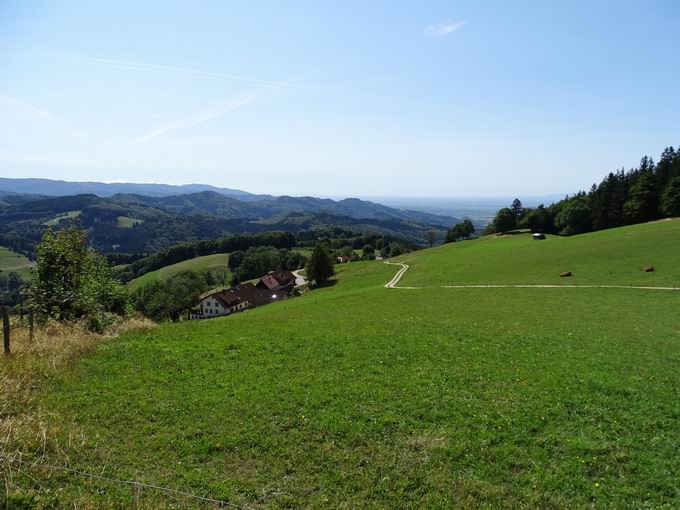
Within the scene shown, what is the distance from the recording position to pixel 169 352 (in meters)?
16.9

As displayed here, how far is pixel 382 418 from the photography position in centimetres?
1123

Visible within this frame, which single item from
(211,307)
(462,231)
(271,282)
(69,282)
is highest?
(462,231)

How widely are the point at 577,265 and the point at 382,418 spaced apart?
133 ft

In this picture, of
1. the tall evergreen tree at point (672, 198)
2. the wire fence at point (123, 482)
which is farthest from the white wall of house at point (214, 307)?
the wire fence at point (123, 482)

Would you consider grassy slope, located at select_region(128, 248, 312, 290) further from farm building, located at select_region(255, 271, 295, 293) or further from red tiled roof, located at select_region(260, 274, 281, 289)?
red tiled roof, located at select_region(260, 274, 281, 289)

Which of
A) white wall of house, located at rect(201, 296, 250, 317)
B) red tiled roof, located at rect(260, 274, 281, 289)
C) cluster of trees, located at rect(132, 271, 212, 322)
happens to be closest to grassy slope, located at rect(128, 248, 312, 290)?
cluster of trees, located at rect(132, 271, 212, 322)

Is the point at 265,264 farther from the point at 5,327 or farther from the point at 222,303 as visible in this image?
the point at 5,327

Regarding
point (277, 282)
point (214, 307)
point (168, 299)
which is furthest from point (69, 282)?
point (277, 282)

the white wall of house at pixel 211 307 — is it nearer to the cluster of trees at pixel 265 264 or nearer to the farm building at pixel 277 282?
the farm building at pixel 277 282

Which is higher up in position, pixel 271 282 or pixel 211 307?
pixel 271 282

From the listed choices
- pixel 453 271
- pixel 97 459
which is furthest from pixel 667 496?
pixel 453 271

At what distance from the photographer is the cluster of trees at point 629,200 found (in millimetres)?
71875

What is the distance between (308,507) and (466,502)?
325cm

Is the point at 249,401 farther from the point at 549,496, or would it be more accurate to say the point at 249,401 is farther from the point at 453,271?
the point at 453,271
